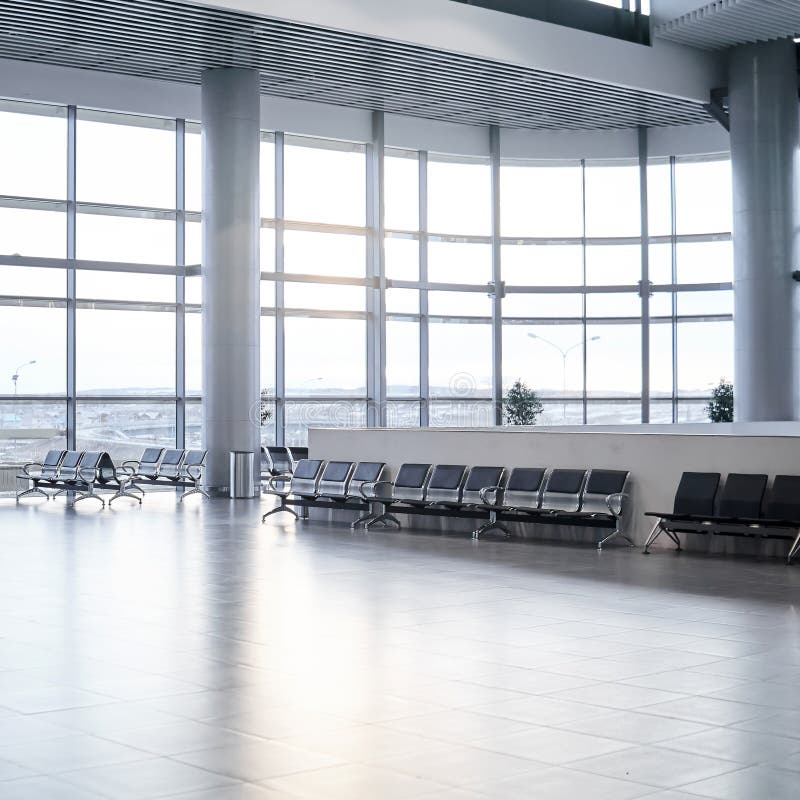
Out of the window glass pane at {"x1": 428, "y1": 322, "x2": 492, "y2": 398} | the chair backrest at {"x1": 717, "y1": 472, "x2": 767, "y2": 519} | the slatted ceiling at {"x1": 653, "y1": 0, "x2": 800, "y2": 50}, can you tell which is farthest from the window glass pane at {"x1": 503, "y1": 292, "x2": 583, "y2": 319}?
the chair backrest at {"x1": 717, "y1": 472, "x2": 767, "y2": 519}

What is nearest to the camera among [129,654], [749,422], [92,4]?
[129,654]

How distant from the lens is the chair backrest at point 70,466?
695 inches

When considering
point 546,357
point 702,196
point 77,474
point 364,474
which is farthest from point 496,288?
point 364,474

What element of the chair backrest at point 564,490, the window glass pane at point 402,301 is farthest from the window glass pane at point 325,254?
the chair backrest at point 564,490

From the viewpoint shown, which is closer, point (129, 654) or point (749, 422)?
point (129, 654)

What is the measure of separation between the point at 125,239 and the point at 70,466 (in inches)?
178

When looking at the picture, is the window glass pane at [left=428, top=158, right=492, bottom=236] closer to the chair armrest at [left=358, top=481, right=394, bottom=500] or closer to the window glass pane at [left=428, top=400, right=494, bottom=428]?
the window glass pane at [left=428, top=400, right=494, bottom=428]

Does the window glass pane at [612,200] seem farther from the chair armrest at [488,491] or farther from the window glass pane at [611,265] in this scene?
the chair armrest at [488,491]

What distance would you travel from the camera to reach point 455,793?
3.63m

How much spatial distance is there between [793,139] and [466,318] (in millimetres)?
7102

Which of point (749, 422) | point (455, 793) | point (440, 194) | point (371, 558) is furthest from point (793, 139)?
point (455, 793)

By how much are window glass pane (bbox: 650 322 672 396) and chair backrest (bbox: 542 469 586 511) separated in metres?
12.3

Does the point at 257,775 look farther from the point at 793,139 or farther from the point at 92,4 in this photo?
the point at 793,139

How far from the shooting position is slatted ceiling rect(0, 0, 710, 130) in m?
16.3
